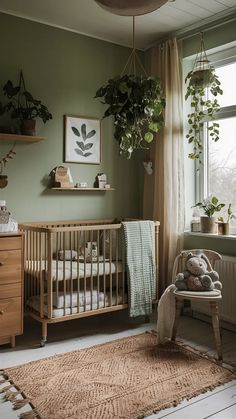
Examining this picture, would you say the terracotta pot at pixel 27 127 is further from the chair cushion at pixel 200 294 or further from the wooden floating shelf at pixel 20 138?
the chair cushion at pixel 200 294

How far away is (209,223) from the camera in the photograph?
3.25 metres

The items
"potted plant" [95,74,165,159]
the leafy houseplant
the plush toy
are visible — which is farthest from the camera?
the leafy houseplant

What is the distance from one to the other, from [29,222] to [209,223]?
5.05ft

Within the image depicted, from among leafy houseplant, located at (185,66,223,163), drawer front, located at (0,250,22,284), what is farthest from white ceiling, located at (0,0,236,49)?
drawer front, located at (0,250,22,284)

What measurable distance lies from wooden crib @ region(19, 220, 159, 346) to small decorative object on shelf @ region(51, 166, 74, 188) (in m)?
0.33

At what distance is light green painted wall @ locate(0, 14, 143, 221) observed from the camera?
310 centimetres

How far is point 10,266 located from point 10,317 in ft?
1.15

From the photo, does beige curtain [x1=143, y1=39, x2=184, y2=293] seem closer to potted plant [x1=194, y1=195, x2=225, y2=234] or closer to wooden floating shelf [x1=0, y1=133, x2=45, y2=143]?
potted plant [x1=194, y1=195, x2=225, y2=234]

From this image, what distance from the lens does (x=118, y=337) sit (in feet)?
9.33

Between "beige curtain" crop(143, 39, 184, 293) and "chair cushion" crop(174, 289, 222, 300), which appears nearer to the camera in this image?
"chair cushion" crop(174, 289, 222, 300)

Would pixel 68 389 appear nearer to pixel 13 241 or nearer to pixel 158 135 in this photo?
pixel 13 241

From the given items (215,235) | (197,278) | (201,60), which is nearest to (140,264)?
(197,278)

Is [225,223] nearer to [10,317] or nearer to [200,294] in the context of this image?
[200,294]

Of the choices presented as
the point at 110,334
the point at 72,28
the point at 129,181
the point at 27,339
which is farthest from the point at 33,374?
the point at 72,28
